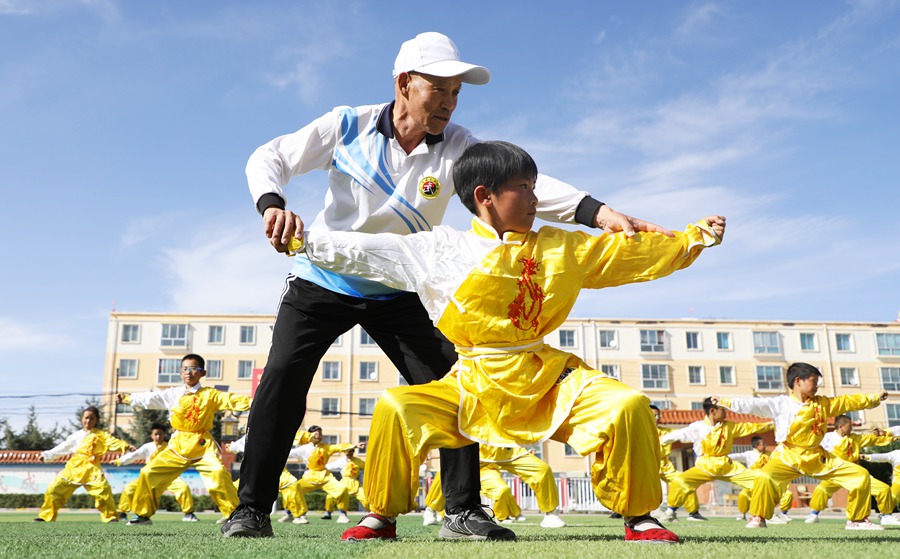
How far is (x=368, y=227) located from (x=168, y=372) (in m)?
52.8

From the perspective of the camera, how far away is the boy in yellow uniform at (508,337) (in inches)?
122

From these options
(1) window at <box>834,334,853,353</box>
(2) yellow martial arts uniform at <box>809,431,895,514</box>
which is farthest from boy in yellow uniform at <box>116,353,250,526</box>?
(1) window at <box>834,334,853,353</box>

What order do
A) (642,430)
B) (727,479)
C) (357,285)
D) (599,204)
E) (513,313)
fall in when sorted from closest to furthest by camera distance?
(642,430) < (513,313) < (599,204) < (357,285) < (727,479)

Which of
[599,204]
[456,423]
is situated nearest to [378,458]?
[456,423]

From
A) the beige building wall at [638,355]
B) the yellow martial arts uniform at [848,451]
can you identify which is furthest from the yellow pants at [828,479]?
the beige building wall at [638,355]

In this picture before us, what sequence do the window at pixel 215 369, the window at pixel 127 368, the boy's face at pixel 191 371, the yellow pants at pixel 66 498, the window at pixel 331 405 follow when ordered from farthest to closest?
the window at pixel 127 368 → the window at pixel 215 369 → the window at pixel 331 405 → the yellow pants at pixel 66 498 → the boy's face at pixel 191 371

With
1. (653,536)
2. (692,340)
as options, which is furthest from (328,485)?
(692,340)

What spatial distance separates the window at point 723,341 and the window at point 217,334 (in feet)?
114

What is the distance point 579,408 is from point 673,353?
177 feet

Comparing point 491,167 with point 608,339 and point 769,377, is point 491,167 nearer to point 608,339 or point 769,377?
point 608,339

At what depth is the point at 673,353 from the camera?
54688mm

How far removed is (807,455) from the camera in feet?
28.4

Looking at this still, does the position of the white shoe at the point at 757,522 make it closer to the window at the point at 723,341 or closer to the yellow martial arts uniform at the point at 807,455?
the yellow martial arts uniform at the point at 807,455

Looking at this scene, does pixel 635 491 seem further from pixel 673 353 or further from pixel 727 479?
pixel 673 353
